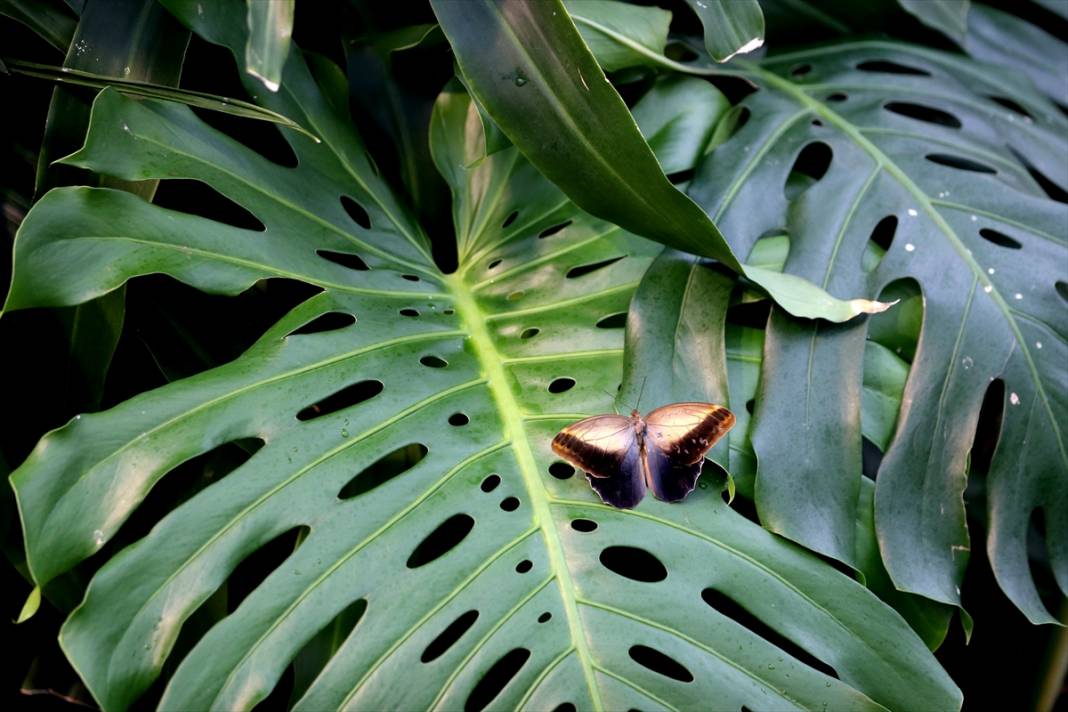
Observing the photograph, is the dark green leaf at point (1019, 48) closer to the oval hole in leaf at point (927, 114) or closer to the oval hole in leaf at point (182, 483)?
the oval hole in leaf at point (927, 114)

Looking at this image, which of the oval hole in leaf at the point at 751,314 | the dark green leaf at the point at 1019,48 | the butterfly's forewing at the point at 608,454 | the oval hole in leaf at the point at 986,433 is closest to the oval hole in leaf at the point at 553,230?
the oval hole in leaf at the point at 751,314

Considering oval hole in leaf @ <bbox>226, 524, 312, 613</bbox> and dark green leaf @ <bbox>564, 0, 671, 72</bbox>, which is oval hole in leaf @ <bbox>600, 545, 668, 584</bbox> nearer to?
oval hole in leaf @ <bbox>226, 524, 312, 613</bbox>

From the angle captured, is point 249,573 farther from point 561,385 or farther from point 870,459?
point 870,459

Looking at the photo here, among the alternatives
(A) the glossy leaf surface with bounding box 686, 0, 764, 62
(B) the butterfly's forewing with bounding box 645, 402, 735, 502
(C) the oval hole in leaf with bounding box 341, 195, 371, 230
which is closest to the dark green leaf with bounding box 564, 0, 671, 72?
(A) the glossy leaf surface with bounding box 686, 0, 764, 62

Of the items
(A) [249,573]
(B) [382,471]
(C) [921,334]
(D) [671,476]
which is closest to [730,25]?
(C) [921,334]

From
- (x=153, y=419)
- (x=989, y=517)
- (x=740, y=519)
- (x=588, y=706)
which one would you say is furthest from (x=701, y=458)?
(x=153, y=419)

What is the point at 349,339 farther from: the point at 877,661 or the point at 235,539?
the point at 877,661
